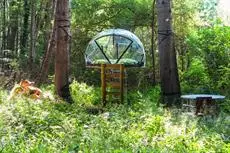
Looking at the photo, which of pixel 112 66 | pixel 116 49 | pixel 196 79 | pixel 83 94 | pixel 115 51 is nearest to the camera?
pixel 112 66

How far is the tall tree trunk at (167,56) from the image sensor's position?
11.3 meters

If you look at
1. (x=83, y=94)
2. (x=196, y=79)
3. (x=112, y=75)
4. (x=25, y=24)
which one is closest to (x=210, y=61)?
(x=196, y=79)

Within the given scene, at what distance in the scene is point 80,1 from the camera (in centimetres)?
1772

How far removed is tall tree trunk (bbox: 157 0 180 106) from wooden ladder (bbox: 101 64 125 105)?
4.41 ft

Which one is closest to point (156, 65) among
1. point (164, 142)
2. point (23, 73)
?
point (23, 73)

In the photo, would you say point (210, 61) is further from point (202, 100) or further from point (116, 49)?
point (202, 100)

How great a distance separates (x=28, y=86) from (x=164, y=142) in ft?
20.0

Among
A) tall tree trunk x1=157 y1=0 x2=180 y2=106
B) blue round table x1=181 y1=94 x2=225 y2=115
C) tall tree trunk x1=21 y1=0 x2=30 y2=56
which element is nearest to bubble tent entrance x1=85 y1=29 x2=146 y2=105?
tall tree trunk x1=157 y1=0 x2=180 y2=106

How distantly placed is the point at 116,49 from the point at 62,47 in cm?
316

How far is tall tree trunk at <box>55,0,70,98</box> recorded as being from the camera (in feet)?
37.4

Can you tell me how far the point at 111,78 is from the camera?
42.7 ft

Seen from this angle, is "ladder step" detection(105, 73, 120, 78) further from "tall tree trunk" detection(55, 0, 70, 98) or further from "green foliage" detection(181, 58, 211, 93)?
"green foliage" detection(181, 58, 211, 93)

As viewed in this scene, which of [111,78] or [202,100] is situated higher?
[111,78]

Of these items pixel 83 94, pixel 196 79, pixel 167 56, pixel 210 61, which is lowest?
pixel 83 94
